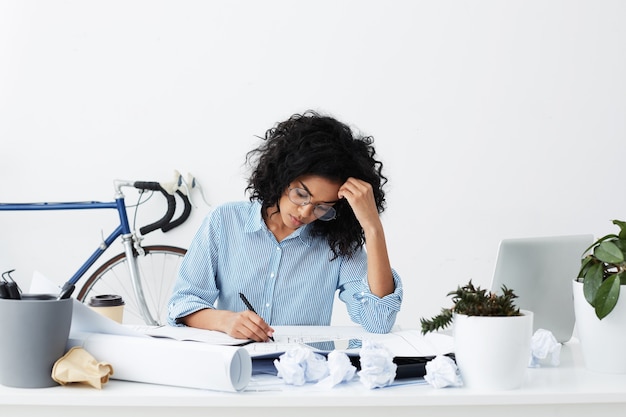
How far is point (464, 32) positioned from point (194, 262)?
189 centimetres

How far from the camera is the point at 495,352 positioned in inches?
40.5

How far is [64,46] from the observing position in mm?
3178

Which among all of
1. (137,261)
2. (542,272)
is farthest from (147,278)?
(542,272)

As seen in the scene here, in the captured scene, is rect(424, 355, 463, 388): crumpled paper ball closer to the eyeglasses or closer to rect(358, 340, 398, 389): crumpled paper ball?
rect(358, 340, 398, 389): crumpled paper ball

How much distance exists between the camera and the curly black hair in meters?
1.64

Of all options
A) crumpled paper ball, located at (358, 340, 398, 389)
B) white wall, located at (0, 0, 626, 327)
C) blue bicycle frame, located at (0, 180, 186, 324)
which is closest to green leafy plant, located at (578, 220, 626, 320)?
crumpled paper ball, located at (358, 340, 398, 389)

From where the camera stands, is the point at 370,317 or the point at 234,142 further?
the point at 234,142

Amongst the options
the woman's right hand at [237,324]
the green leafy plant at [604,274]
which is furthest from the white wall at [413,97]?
the green leafy plant at [604,274]

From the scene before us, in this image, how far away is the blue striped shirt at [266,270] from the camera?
172cm

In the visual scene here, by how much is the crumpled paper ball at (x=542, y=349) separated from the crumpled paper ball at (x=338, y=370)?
0.33 meters

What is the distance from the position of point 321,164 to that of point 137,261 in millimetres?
1687

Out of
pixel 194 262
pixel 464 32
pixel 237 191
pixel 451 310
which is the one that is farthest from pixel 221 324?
pixel 464 32

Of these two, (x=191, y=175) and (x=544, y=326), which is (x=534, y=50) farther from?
(x=544, y=326)

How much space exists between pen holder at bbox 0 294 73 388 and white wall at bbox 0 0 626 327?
7.14 feet
